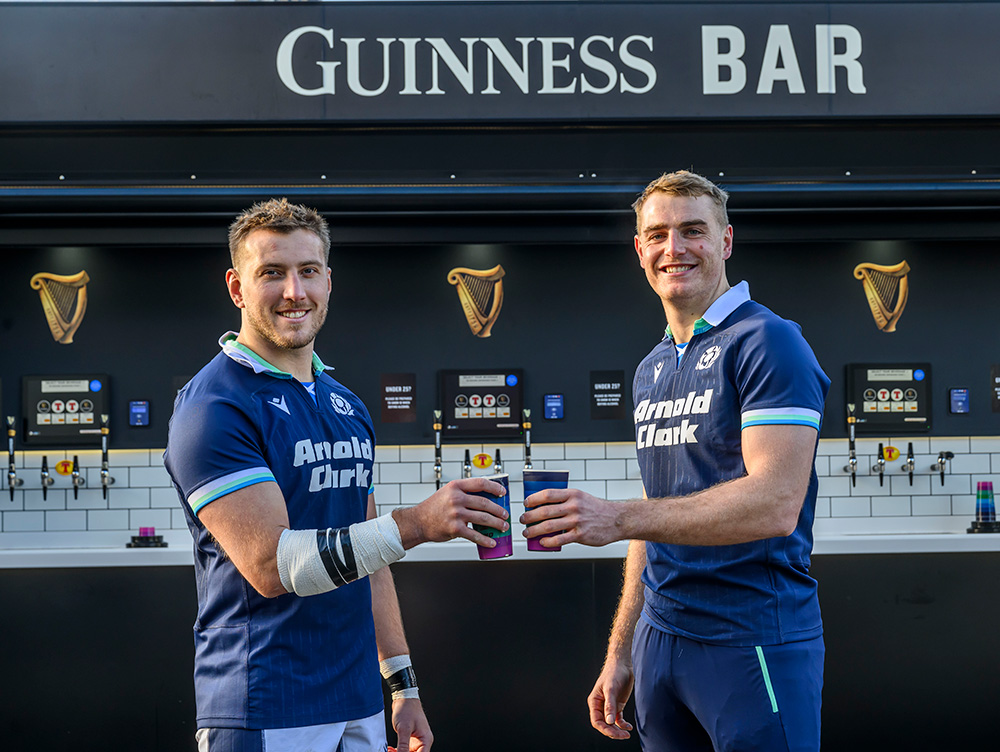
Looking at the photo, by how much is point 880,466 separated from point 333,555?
3656 millimetres

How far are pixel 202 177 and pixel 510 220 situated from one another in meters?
1.42

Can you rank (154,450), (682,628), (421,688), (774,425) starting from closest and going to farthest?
(774,425), (682,628), (421,688), (154,450)

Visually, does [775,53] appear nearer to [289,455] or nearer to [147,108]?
[147,108]

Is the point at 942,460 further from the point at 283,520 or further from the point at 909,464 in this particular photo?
the point at 283,520

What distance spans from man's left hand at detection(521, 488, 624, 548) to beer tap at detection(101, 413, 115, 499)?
348 centimetres

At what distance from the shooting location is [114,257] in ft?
14.3

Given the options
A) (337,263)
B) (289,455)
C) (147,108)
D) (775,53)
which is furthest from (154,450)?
(775,53)

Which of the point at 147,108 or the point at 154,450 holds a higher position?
the point at 147,108

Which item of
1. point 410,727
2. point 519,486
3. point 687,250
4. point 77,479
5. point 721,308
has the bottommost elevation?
point 410,727

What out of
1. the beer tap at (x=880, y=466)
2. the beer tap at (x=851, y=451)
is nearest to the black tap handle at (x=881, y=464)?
the beer tap at (x=880, y=466)

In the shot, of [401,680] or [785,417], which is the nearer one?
[785,417]

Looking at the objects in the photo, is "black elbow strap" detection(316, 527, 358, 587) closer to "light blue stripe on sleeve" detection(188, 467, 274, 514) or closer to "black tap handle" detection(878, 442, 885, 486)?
"light blue stripe on sleeve" detection(188, 467, 274, 514)

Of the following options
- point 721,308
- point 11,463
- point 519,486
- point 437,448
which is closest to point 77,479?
point 11,463

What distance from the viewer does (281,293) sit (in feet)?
5.30
